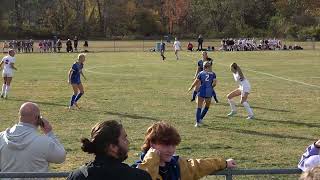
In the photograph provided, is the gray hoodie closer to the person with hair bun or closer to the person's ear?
the person with hair bun

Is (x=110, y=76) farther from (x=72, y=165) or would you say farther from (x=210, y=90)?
(x=72, y=165)

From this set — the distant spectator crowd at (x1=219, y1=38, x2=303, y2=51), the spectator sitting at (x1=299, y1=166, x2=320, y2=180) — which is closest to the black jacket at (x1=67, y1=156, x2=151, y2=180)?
the spectator sitting at (x1=299, y1=166, x2=320, y2=180)

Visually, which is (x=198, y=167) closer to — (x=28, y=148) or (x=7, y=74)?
(x=28, y=148)

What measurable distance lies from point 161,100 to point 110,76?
1164cm

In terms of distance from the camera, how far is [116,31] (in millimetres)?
100250

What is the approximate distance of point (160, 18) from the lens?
10338 cm

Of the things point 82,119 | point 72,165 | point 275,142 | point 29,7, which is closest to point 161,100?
point 82,119

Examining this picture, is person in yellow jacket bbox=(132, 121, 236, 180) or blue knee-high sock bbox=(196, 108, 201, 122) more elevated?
person in yellow jacket bbox=(132, 121, 236, 180)

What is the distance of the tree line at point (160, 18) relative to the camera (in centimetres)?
9494

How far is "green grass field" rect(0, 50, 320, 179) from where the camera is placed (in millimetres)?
13086

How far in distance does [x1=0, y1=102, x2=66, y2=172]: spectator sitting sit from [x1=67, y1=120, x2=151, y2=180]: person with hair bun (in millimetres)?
1699

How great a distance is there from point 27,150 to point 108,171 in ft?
6.89

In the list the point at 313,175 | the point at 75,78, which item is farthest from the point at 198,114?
the point at 313,175

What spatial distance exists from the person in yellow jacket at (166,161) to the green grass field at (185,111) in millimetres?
4384
